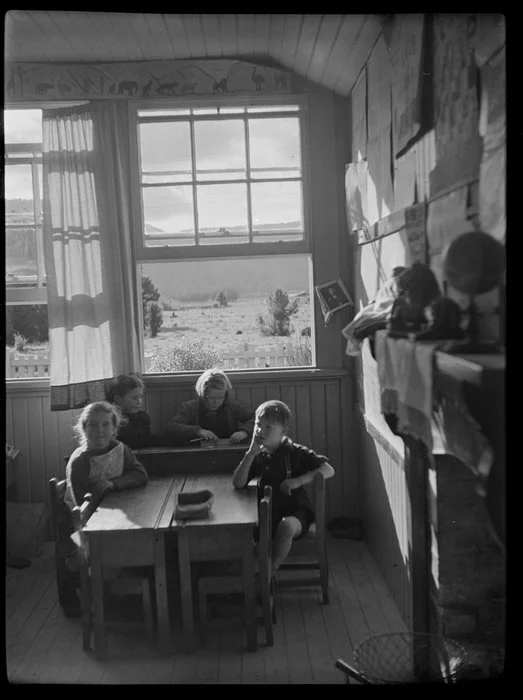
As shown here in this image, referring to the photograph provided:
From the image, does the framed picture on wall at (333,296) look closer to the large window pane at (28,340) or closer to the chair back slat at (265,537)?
the chair back slat at (265,537)

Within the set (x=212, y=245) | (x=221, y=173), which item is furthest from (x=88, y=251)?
(x=221, y=173)

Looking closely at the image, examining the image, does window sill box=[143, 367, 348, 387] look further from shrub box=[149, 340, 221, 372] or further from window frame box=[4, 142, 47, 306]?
window frame box=[4, 142, 47, 306]

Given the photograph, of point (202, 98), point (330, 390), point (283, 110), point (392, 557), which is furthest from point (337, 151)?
point (392, 557)

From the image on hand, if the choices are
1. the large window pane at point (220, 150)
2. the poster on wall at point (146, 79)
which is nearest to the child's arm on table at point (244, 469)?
the large window pane at point (220, 150)

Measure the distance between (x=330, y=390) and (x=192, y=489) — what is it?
1.98 feet

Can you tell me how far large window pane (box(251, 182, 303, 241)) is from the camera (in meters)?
2.30

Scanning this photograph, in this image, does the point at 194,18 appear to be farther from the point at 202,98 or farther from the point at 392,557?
the point at 392,557

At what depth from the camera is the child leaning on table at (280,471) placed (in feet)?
7.25

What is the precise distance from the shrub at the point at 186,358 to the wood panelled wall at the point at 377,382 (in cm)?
48

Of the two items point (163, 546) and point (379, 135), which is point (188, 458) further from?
point (379, 135)

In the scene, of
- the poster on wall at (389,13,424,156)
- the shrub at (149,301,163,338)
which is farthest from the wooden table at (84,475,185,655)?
the poster on wall at (389,13,424,156)

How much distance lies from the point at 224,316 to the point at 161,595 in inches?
34.4

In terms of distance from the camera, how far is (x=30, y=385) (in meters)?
2.38

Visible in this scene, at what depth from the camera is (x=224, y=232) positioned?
2408mm
